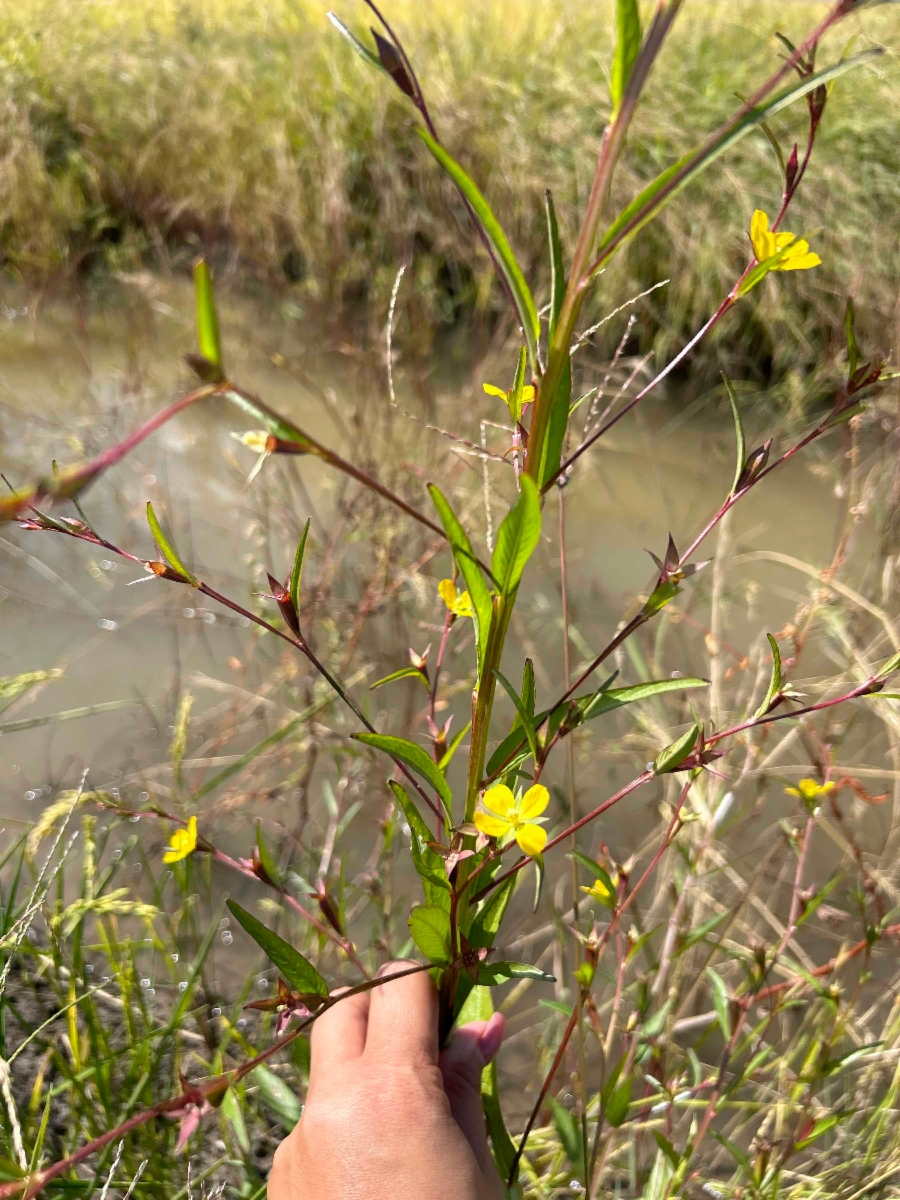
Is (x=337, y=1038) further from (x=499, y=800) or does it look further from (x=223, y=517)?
(x=223, y=517)

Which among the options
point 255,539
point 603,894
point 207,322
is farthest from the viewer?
point 255,539

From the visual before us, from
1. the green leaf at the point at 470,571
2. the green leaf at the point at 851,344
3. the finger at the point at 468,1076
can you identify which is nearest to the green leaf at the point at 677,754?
the green leaf at the point at 470,571

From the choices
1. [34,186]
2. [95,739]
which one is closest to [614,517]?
[95,739]

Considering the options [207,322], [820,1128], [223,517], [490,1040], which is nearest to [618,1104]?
[490,1040]

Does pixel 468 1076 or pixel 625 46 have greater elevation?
pixel 625 46

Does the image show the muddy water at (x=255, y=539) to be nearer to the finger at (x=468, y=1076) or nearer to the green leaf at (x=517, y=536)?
the finger at (x=468, y=1076)
